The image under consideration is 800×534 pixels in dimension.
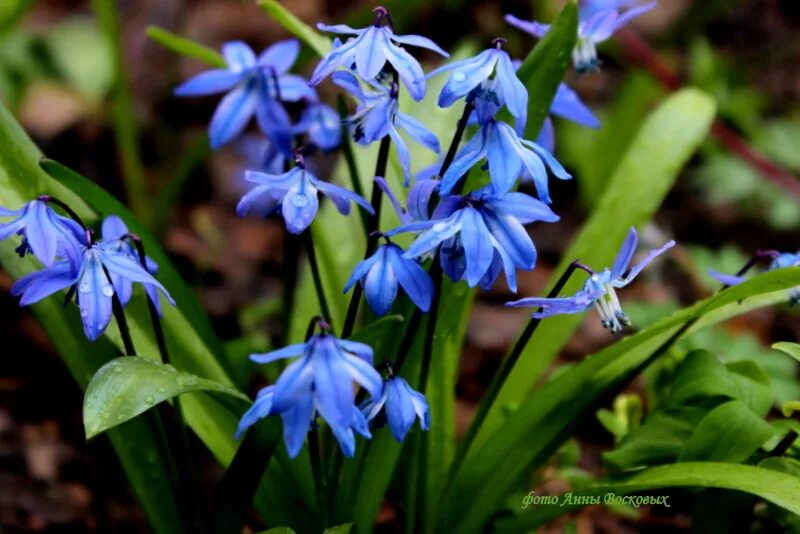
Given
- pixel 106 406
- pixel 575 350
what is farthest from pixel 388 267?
pixel 575 350

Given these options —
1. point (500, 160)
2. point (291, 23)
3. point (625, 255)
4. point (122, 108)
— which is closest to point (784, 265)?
point (625, 255)

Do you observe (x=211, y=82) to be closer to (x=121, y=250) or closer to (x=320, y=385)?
(x=121, y=250)

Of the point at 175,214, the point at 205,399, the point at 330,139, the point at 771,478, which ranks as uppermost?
the point at 330,139

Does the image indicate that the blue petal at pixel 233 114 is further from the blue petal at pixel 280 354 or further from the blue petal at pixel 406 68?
the blue petal at pixel 280 354

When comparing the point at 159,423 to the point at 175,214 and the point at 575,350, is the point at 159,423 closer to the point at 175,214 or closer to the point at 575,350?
the point at 575,350

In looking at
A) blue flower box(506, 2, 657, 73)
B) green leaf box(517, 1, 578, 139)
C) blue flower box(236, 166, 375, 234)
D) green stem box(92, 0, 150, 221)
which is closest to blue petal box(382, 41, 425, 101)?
blue flower box(236, 166, 375, 234)

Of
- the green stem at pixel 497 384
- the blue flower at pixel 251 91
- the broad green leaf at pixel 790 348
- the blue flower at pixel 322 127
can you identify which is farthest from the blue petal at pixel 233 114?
the broad green leaf at pixel 790 348

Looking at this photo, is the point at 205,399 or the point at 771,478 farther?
the point at 205,399
